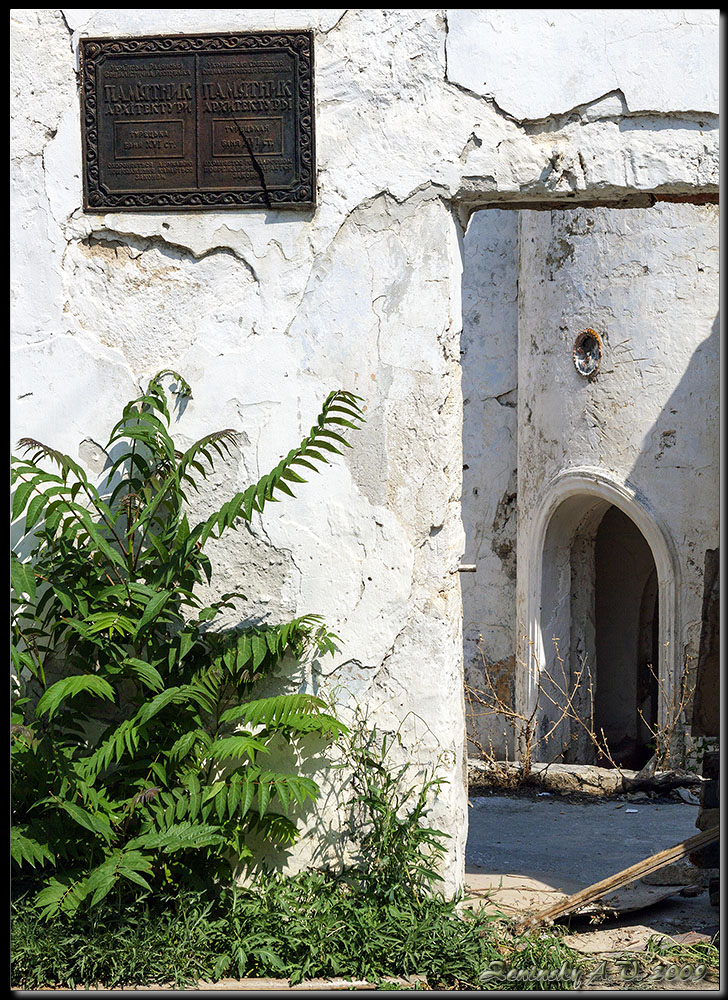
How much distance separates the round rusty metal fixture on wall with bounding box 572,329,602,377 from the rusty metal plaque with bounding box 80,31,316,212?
5424 millimetres

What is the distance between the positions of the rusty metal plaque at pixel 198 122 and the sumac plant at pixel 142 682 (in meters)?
0.70

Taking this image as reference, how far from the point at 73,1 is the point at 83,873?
3039 millimetres

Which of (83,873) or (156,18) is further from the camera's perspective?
(156,18)

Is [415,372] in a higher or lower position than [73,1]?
lower

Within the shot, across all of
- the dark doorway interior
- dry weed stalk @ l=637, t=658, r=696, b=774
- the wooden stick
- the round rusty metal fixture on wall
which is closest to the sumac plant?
the wooden stick

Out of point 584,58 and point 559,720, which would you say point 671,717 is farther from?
point 584,58

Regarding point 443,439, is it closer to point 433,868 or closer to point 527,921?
point 433,868

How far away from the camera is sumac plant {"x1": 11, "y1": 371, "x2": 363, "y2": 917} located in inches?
128

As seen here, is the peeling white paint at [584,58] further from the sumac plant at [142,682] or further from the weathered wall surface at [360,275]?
the sumac plant at [142,682]

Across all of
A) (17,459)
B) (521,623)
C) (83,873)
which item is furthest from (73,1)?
(521,623)

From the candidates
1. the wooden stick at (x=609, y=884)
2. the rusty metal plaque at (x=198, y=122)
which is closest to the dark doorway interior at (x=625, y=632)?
the wooden stick at (x=609, y=884)

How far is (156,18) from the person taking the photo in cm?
366

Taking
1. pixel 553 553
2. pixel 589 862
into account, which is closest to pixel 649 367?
pixel 553 553

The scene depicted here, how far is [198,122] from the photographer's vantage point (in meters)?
3.65
